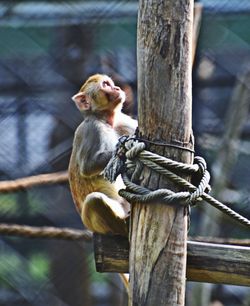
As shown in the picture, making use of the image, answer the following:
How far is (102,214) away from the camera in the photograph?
11.6 feet

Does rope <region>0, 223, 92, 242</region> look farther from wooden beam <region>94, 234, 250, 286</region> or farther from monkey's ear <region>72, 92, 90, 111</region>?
wooden beam <region>94, 234, 250, 286</region>

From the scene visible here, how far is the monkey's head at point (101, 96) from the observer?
4.01 meters

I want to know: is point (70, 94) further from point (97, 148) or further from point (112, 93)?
point (97, 148)

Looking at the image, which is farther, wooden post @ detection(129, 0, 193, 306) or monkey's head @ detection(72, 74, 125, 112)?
monkey's head @ detection(72, 74, 125, 112)

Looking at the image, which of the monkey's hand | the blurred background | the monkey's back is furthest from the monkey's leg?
the blurred background

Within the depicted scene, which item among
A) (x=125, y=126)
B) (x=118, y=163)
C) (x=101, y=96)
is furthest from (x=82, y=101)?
(x=118, y=163)

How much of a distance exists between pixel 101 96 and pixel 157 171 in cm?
135

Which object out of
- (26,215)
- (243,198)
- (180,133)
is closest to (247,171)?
(243,198)

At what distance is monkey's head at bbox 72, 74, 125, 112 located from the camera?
401 centimetres

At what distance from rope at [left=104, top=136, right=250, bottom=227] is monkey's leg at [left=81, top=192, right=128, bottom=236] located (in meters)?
0.64

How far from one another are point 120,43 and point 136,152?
8.47ft

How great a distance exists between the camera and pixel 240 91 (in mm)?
5102

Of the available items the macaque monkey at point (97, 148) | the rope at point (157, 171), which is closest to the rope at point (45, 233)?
the macaque monkey at point (97, 148)

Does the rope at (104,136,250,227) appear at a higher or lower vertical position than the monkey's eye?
lower
